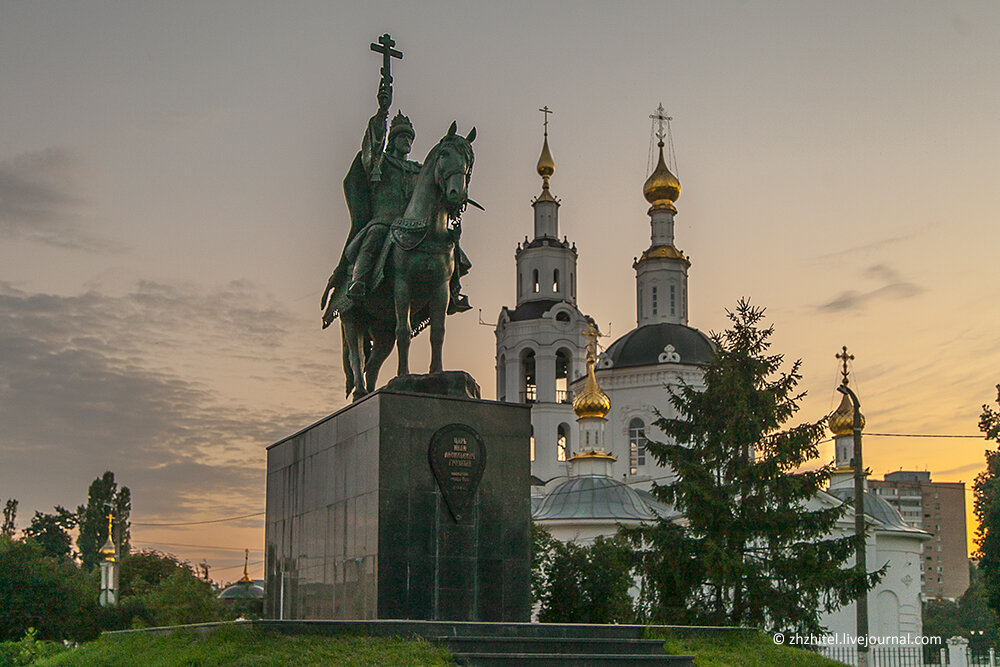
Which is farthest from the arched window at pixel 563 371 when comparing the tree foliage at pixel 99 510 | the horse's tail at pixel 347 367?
the horse's tail at pixel 347 367

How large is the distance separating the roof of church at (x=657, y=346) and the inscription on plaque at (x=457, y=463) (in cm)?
4529

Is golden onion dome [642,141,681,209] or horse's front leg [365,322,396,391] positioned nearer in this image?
horse's front leg [365,322,396,391]

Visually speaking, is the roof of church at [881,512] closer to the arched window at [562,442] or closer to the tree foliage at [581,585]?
the arched window at [562,442]

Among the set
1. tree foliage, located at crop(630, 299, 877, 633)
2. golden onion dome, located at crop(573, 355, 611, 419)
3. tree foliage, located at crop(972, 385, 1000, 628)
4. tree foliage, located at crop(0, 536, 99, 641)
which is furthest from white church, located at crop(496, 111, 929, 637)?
tree foliage, located at crop(630, 299, 877, 633)

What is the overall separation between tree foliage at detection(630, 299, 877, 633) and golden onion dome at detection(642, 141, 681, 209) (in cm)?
3717

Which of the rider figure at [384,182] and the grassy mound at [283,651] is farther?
the rider figure at [384,182]

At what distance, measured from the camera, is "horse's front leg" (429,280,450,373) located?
13.0 m

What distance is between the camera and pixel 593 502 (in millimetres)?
49531

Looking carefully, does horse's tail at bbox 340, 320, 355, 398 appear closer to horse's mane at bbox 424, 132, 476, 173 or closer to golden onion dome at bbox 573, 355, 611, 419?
horse's mane at bbox 424, 132, 476, 173

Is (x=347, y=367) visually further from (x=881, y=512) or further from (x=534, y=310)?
(x=534, y=310)

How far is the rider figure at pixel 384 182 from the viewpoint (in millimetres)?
13531

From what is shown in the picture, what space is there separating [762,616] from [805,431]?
4055 mm

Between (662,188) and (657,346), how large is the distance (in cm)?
895

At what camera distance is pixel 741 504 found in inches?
918
